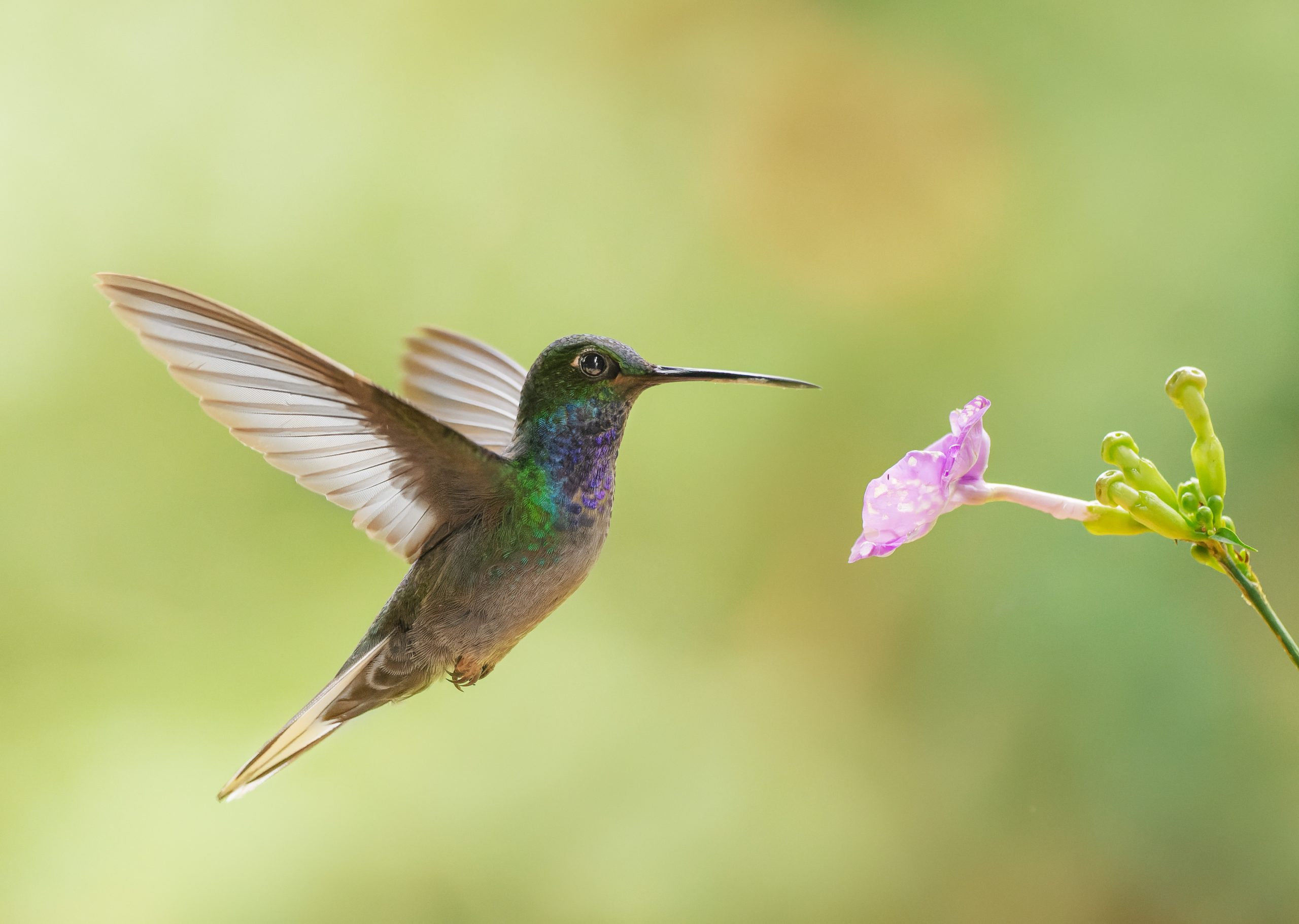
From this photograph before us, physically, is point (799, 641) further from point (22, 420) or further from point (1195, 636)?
point (22, 420)

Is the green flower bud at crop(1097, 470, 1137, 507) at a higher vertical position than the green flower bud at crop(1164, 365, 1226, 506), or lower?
lower

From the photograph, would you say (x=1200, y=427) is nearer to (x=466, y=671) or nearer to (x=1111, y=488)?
(x=1111, y=488)

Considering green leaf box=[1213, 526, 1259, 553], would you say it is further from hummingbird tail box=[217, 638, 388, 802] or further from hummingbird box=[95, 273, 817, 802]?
hummingbird tail box=[217, 638, 388, 802]

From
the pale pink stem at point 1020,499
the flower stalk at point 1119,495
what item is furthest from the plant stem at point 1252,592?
the pale pink stem at point 1020,499

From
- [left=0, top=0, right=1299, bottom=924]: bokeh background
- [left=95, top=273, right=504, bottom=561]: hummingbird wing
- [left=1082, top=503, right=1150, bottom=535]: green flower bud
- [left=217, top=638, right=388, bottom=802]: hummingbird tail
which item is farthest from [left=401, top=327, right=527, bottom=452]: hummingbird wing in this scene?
[left=0, top=0, right=1299, bottom=924]: bokeh background

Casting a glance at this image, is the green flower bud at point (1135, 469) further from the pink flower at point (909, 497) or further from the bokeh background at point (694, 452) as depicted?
the bokeh background at point (694, 452)

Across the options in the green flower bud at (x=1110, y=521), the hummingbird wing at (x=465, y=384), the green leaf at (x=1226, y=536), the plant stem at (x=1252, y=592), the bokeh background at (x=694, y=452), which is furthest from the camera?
the bokeh background at (x=694, y=452)

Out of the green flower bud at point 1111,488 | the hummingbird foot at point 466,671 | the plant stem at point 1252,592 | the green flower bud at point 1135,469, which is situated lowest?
the hummingbird foot at point 466,671
